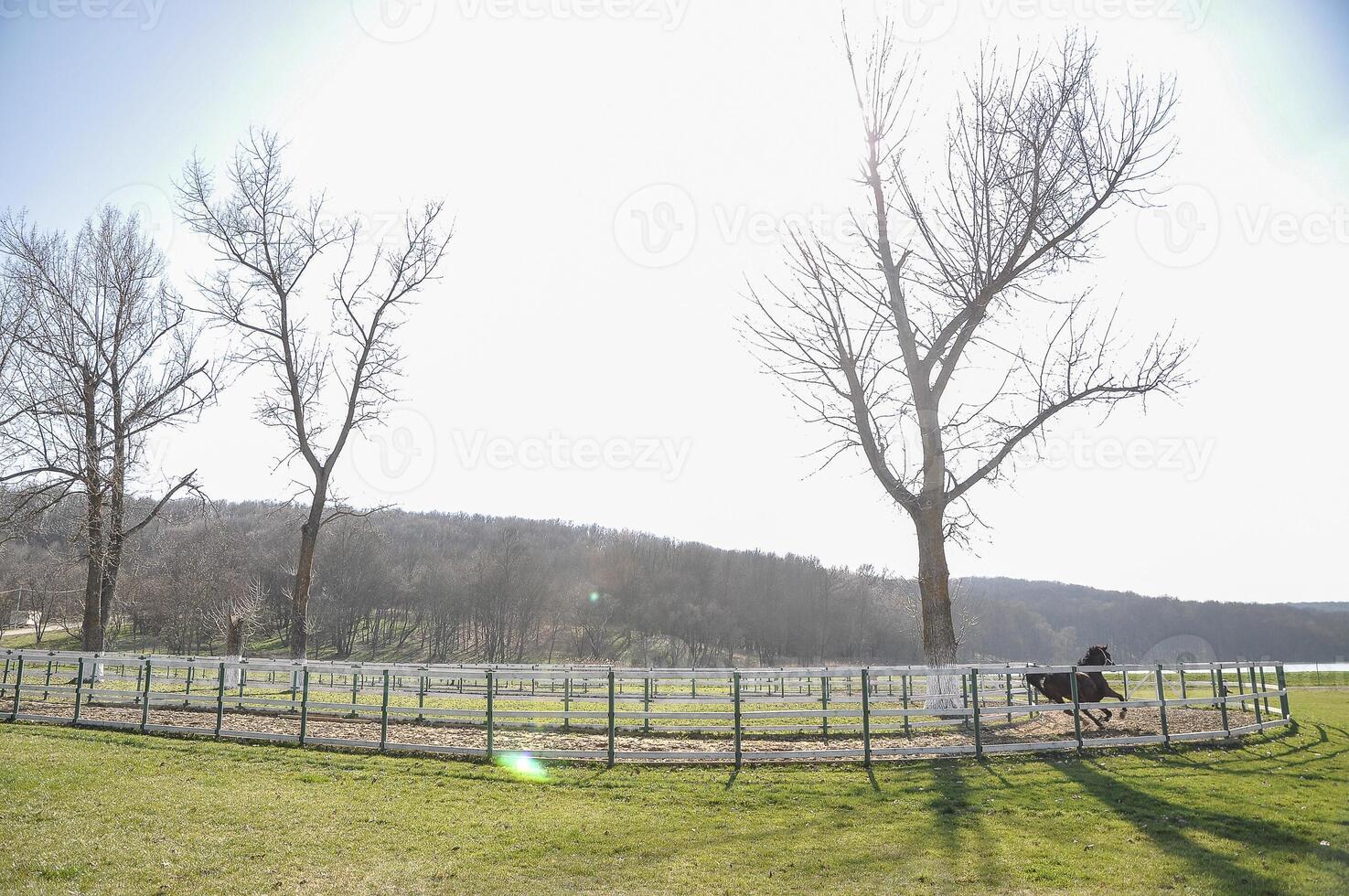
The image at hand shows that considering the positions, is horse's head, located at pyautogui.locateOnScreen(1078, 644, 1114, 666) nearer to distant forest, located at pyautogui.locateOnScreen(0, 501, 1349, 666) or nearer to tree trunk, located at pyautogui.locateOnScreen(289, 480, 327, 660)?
tree trunk, located at pyautogui.locateOnScreen(289, 480, 327, 660)

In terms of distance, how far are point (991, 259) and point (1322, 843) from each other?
11822 mm

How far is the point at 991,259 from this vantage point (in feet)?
52.9

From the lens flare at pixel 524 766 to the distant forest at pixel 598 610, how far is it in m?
55.5

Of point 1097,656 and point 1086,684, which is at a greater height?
point 1097,656

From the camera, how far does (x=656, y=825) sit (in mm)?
8055

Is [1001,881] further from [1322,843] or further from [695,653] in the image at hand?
[695,653]

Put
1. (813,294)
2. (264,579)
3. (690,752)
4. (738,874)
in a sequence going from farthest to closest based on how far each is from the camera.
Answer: (264,579) → (813,294) → (690,752) → (738,874)

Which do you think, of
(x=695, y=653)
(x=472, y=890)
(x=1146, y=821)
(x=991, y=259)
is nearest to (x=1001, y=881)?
(x=1146, y=821)

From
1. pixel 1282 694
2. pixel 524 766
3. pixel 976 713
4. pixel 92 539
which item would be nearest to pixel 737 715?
pixel 524 766

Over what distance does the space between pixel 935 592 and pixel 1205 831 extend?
8.52 meters

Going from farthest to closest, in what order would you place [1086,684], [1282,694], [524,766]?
[1282,694] < [1086,684] < [524,766]

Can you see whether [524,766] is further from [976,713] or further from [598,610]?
[598,610]

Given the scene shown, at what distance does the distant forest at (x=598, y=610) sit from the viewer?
260 feet

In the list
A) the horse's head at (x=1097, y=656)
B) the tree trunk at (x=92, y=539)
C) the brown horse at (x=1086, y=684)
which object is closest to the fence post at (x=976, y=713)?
the brown horse at (x=1086, y=684)
